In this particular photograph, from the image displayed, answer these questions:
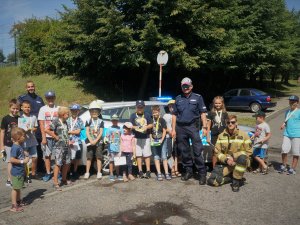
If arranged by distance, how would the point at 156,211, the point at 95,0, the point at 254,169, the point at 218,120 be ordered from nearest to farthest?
the point at 156,211, the point at 218,120, the point at 254,169, the point at 95,0

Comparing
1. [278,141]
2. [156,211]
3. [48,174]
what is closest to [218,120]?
[156,211]

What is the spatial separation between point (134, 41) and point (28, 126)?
9.48m

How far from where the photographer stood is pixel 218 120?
6.67 meters

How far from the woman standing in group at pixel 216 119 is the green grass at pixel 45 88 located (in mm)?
11696

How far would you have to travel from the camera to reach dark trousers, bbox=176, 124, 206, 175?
630cm

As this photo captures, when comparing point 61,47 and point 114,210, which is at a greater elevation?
point 61,47

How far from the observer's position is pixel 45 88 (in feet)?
61.4

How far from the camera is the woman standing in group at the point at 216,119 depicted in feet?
21.8

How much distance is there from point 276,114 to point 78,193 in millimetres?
16257

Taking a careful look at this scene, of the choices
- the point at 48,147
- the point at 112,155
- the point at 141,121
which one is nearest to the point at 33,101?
the point at 48,147

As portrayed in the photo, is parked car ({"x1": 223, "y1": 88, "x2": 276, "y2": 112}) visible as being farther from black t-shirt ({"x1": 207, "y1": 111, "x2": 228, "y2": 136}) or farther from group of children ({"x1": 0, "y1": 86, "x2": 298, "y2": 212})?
black t-shirt ({"x1": 207, "y1": 111, "x2": 228, "y2": 136})

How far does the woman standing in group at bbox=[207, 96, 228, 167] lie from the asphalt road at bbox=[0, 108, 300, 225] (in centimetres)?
107

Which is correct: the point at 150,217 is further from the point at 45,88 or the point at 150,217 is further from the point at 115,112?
the point at 45,88

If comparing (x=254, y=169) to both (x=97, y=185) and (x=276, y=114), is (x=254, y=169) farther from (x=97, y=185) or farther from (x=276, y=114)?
(x=276, y=114)
